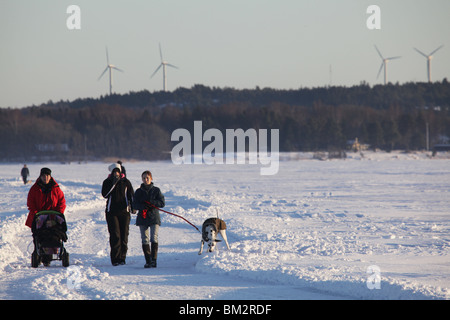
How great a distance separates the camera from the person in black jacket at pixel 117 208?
9.54m

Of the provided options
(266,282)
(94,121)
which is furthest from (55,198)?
(94,121)

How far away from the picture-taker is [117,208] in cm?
957

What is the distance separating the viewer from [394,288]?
7309mm

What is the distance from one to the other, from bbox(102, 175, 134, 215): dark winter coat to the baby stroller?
813 mm

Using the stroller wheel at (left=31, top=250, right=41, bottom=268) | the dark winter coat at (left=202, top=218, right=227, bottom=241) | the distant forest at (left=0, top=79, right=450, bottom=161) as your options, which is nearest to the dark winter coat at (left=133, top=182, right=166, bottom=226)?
the dark winter coat at (left=202, top=218, right=227, bottom=241)

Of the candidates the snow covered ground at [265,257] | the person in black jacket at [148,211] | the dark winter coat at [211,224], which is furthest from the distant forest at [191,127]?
the person in black jacket at [148,211]

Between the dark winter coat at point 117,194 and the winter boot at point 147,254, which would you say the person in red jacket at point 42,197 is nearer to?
the dark winter coat at point 117,194

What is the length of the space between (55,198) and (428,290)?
5898 millimetres

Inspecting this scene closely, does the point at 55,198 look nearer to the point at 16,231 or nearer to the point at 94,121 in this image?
the point at 16,231

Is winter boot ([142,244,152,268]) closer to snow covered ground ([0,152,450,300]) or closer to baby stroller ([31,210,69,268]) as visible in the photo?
snow covered ground ([0,152,450,300])

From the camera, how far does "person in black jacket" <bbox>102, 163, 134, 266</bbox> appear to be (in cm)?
954

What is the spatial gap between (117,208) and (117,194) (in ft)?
0.77

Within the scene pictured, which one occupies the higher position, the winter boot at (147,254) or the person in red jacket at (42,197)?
the person in red jacket at (42,197)

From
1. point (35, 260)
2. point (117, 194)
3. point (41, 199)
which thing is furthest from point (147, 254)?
point (41, 199)
